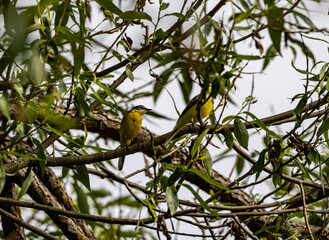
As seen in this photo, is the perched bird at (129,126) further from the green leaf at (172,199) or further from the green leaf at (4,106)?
the green leaf at (4,106)

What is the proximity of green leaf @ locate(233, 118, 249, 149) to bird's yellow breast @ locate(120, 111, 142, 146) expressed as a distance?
152 centimetres

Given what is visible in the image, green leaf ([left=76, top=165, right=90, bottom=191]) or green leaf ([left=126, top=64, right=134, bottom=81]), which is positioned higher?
green leaf ([left=126, top=64, right=134, bottom=81])

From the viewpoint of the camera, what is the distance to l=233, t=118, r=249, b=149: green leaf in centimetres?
243

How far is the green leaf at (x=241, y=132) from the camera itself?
95.7 inches

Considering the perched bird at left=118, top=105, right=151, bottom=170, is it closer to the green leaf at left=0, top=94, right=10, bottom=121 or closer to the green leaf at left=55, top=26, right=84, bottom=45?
the green leaf at left=55, top=26, right=84, bottom=45

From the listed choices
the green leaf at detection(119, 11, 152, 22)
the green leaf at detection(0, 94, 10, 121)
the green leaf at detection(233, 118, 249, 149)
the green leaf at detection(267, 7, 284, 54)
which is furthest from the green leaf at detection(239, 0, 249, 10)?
the green leaf at detection(0, 94, 10, 121)

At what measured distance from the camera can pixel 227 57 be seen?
1886 mm

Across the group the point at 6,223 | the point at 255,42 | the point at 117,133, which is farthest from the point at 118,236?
the point at 255,42

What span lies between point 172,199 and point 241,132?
1.79ft

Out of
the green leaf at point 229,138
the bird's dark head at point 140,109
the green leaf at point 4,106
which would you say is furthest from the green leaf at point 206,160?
the bird's dark head at point 140,109

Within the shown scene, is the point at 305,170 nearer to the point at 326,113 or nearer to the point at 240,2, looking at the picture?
the point at 326,113

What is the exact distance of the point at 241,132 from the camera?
2438 mm

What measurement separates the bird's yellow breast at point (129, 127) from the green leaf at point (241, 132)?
1518 mm

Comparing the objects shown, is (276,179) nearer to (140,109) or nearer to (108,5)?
(108,5)
